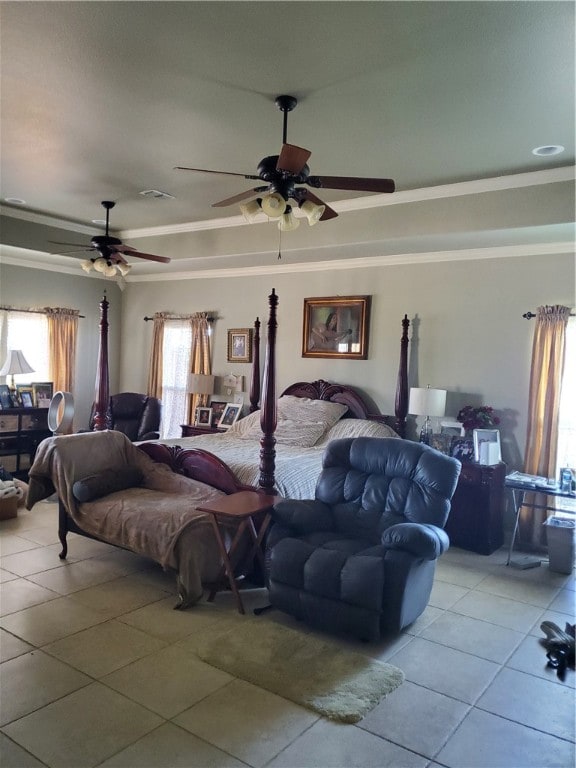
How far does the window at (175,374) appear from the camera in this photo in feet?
24.7

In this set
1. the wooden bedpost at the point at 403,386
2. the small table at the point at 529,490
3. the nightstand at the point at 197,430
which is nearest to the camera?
the small table at the point at 529,490

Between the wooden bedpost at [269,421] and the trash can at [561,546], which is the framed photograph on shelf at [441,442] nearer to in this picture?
the trash can at [561,546]

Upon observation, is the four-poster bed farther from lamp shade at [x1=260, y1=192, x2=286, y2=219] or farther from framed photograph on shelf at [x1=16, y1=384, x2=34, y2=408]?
framed photograph on shelf at [x1=16, y1=384, x2=34, y2=408]

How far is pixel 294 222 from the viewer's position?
11.6 ft

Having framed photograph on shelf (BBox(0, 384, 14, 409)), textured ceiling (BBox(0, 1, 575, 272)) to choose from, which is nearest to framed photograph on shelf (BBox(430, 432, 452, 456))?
textured ceiling (BBox(0, 1, 575, 272))

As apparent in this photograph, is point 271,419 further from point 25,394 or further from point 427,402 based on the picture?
point 25,394

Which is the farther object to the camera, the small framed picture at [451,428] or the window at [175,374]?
the window at [175,374]

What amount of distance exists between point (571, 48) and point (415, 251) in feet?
9.20

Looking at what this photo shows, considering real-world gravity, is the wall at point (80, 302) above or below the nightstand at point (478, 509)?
above

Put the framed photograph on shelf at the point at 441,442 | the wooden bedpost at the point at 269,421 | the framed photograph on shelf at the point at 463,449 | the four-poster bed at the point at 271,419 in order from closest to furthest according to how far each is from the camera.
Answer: the wooden bedpost at the point at 269,421, the four-poster bed at the point at 271,419, the framed photograph on shelf at the point at 463,449, the framed photograph on shelf at the point at 441,442

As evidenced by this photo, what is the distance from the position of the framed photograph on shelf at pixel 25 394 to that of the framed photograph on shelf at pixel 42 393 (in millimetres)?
44

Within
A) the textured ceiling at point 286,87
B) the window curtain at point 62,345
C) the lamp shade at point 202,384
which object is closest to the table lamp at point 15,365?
the window curtain at point 62,345

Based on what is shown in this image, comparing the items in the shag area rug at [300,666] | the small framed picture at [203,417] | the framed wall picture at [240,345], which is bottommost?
the shag area rug at [300,666]

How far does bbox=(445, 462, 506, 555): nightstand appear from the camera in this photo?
478cm
